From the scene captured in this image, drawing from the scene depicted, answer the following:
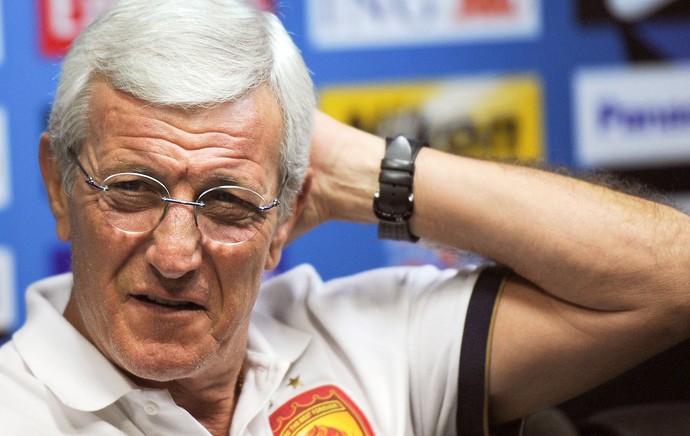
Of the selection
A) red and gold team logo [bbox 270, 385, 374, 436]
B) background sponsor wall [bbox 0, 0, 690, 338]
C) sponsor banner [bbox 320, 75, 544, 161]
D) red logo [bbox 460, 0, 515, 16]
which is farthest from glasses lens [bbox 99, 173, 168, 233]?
red logo [bbox 460, 0, 515, 16]

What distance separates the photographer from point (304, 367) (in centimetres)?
199

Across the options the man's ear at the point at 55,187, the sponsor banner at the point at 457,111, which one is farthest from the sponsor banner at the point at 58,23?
the man's ear at the point at 55,187

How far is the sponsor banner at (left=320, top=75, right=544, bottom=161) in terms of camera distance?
3.03m

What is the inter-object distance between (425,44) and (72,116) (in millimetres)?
1603

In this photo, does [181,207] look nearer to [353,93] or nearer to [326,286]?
[326,286]

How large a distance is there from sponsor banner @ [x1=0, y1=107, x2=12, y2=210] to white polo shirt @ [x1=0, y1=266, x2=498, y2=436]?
0.91m

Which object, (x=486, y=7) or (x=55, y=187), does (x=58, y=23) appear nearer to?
(x=55, y=187)

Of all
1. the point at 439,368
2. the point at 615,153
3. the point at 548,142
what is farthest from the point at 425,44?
the point at 439,368

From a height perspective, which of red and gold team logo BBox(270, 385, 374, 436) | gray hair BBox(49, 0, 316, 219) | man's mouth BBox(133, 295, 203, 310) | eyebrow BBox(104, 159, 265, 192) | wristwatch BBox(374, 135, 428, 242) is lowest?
red and gold team logo BBox(270, 385, 374, 436)

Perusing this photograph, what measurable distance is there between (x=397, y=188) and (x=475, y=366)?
402mm

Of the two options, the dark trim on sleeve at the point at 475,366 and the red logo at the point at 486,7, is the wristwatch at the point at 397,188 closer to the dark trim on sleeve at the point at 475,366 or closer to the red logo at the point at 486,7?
the dark trim on sleeve at the point at 475,366

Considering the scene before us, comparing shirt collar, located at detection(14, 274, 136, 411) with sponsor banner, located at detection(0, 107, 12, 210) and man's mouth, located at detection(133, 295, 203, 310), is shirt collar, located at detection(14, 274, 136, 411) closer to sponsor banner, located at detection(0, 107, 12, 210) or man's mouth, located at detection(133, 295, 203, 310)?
man's mouth, located at detection(133, 295, 203, 310)

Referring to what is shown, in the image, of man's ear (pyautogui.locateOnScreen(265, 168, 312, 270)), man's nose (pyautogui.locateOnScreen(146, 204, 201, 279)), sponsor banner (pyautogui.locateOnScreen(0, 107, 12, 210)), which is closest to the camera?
man's nose (pyautogui.locateOnScreen(146, 204, 201, 279))

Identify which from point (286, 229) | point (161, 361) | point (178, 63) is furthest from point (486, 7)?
point (161, 361)
